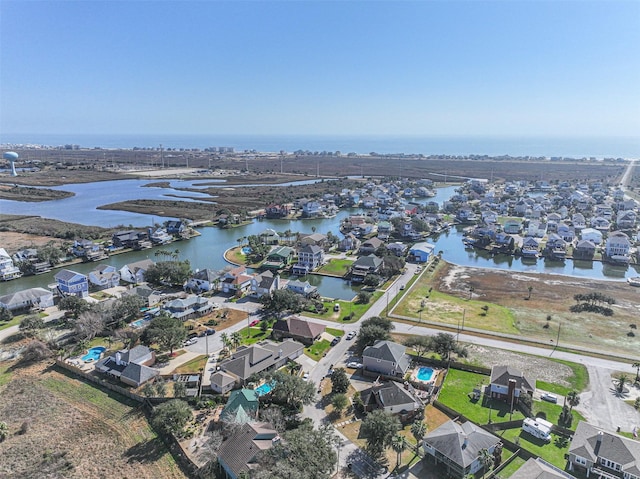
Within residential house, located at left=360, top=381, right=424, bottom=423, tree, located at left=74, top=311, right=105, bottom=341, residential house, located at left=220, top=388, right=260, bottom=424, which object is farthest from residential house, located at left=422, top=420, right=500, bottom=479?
tree, located at left=74, top=311, right=105, bottom=341

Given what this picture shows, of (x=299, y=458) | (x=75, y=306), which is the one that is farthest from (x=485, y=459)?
(x=75, y=306)

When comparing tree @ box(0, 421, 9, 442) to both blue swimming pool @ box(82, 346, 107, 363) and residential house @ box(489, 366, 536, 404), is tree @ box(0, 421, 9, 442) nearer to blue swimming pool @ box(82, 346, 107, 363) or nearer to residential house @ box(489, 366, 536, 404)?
blue swimming pool @ box(82, 346, 107, 363)

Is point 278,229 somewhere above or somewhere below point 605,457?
below

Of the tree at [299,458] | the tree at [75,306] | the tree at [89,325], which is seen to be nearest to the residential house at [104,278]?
the tree at [75,306]

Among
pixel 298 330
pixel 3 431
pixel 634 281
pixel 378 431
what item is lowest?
pixel 3 431

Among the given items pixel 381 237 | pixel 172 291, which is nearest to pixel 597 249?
pixel 381 237

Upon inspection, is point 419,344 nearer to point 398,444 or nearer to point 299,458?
point 398,444

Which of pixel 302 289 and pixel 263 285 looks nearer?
pixel 263 285

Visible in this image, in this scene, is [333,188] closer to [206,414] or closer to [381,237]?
[381,237]

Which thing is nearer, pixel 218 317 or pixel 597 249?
pixel 218 317
